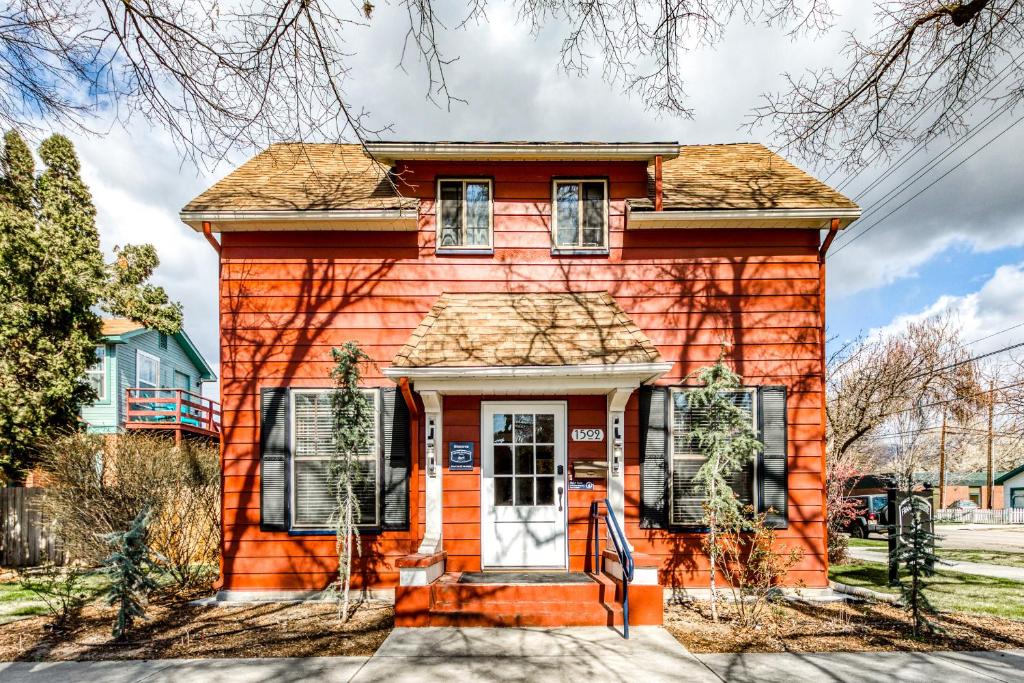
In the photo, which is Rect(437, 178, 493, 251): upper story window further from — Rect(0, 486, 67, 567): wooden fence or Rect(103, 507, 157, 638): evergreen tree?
Rect(0, 486, 67, 567): wooden fence

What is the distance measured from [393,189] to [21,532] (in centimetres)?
1100

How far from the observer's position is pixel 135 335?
2008 cm

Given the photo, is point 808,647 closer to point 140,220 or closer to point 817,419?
point 817,419

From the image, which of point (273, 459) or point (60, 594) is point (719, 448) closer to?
point (273, 459)

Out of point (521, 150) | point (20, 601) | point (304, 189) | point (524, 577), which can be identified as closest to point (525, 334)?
point (521, 150)

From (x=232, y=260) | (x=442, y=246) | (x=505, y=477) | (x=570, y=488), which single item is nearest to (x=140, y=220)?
(x=232, y=260)

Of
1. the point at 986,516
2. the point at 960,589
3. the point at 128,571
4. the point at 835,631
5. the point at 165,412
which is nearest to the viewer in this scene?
the point at 128,571

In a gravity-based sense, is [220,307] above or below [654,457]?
above

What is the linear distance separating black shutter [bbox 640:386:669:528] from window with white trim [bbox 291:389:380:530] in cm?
344

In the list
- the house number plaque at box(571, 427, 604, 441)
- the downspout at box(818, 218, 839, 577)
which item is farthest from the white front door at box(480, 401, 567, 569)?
the downspout at box(818, 218, 839, 577)

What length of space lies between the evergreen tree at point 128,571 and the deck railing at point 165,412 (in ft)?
35.2

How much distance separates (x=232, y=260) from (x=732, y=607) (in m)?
7.69

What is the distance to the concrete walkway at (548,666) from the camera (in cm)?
507

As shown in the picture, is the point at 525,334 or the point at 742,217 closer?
the point at 525,334
